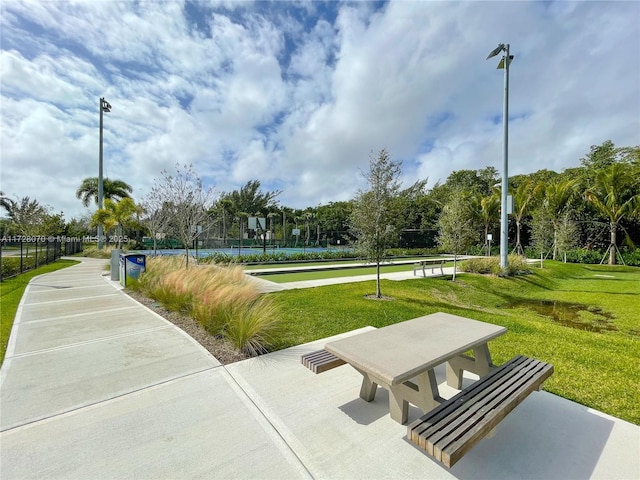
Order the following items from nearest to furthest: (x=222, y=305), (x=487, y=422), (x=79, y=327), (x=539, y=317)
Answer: (x=487, y=422)
(x=222, y=305)
(x=79, y=327)
(x=539, y=317)

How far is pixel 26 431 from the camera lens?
7.64 ft

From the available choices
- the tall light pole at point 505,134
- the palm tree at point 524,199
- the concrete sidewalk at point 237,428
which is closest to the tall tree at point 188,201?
the concrete sidewalk at point 237,428

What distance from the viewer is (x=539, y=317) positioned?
8117 millimetres

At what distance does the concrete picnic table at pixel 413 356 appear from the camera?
2180 millimetres

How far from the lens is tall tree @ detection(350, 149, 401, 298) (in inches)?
317

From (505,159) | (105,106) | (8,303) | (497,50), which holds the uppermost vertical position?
(105,106)

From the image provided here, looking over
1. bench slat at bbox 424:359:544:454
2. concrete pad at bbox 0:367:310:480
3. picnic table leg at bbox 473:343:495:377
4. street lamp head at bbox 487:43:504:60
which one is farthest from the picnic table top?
street lamp head at bbox 487:43:504:60

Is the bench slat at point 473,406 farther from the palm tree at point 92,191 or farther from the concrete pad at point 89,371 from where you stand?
the palm tree at point 92,191

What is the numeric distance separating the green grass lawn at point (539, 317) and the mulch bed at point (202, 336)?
68 cm

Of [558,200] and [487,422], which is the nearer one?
[487,422]

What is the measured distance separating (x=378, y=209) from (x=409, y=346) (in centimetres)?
582

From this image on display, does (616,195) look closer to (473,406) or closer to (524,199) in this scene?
(524,199)

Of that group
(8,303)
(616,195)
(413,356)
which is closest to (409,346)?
(413,356)

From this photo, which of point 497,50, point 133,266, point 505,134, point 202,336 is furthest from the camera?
point 505,134
